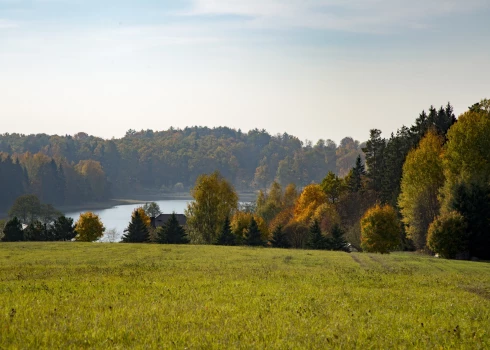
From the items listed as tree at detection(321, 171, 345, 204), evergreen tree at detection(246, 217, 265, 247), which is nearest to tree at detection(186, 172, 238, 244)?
evergreen tree at detection(246, 217, 265, 247)

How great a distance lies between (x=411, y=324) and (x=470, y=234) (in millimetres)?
39180

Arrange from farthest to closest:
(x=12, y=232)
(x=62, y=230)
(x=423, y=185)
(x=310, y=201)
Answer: (x=310, y=201) < (x=62, y=230) < (x=12, y=232) < (x=423, y=185)

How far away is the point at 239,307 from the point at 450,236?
126 ft

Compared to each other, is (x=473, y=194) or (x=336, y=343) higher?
(x=473, y=194)

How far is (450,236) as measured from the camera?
5059 centimetres

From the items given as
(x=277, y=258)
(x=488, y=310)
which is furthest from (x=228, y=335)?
(x=277, y=258)

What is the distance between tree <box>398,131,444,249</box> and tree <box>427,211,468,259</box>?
17.1 meters

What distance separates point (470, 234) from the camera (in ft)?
168

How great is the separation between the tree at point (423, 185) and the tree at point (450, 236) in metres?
17.1

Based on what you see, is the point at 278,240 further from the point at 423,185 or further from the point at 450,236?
the point at 450,236

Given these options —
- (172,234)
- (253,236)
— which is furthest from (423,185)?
(172,234)

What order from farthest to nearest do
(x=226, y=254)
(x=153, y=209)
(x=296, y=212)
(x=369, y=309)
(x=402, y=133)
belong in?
(x=153, y=209) < (x=296, y=212) < (x=402, y=133) < (x=226, y=254) < (x=369, y=309)

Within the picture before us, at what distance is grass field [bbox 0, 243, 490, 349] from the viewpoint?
44.6 ft

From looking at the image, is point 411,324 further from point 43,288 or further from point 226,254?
point 226,254
